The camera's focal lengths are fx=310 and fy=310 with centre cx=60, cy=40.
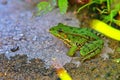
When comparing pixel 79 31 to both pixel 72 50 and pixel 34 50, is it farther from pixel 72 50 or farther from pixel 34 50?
pixel 34 50

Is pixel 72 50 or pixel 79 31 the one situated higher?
pixel 79 31

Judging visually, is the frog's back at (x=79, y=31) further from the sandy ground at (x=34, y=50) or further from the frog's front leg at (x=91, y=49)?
the sandy ground at (x=34, y=50)

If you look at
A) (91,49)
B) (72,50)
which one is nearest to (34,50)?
(72,50)

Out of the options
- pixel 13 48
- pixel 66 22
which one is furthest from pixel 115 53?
→ pixel 13 48

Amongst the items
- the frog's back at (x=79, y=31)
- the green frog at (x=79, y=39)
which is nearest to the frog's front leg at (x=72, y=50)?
the green frog at (x=79, y=39)

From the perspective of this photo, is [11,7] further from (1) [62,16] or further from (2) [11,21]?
(1) [62,16]

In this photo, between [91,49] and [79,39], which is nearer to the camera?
[91,49]
